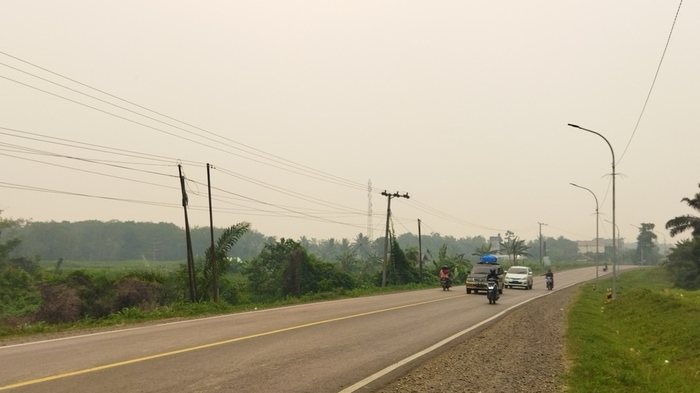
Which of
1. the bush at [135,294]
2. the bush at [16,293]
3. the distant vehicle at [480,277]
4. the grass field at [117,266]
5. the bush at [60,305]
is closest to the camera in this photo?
the bush at [135,294]

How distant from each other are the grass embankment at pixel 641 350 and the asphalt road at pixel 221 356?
11.1 feet

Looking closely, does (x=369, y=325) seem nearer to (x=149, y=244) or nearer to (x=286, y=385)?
(x=286, y=385)

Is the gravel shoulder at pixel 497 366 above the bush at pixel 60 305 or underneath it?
above

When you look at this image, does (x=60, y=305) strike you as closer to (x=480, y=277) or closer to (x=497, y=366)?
(x=480, y=277)

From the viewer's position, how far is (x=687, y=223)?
6981 cm

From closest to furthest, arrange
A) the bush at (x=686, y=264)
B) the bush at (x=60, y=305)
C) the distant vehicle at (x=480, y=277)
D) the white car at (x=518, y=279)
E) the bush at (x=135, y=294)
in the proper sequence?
the bush at (x=135, y=294), the bush at (x=60, y=305), the distant vehicle at (x=480, y=277), the white car at (x=518, y=279), the bush at (x=686, y=264)

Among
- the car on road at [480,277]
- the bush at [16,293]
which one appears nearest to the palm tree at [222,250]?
the car on road at [480,277]

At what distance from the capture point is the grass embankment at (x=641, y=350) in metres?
10.1

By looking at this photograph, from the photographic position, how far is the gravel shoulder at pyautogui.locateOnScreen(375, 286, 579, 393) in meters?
9.02

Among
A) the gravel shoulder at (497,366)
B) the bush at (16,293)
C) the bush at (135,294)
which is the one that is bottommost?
the bush at (16,293)

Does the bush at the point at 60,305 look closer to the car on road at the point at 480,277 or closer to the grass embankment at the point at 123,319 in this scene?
the grass embankment at the point at 123,319

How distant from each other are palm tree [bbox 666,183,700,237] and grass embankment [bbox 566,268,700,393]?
51050mm

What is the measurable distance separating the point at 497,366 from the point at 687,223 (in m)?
70.2

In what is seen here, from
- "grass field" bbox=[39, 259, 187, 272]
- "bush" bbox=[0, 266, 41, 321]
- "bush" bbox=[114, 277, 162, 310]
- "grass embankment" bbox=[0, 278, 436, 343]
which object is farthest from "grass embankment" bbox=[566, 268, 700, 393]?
"bush" bbox=[0, 266, 41, 321]
